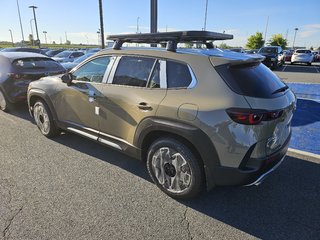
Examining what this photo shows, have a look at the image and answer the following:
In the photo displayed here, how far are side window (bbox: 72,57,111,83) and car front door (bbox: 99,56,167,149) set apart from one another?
23 cm

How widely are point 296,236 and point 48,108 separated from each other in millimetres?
4264

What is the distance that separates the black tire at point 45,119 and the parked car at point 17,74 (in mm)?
1558

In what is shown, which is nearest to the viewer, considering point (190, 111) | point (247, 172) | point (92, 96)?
point (247, 172)

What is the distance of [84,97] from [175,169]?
6.04 feet

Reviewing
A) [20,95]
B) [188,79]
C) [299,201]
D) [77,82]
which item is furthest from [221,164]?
[20,95]

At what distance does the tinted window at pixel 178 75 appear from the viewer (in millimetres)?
2984

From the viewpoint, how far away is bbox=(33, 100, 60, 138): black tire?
196 inches

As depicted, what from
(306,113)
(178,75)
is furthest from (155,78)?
(306,113)

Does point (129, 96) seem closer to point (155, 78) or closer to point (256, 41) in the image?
point (155, 78)

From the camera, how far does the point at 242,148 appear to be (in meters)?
2.62

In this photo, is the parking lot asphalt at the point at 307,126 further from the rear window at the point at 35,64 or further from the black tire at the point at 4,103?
the black tire at the point at 4,103

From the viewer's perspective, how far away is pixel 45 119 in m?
5.11

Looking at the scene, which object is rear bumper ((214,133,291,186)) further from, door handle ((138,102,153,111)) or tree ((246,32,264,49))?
tree ((246,32,264,49))

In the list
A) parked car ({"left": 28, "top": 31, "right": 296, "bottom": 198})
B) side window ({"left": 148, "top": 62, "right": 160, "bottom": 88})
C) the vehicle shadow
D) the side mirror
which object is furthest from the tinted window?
the vehicle shadow
